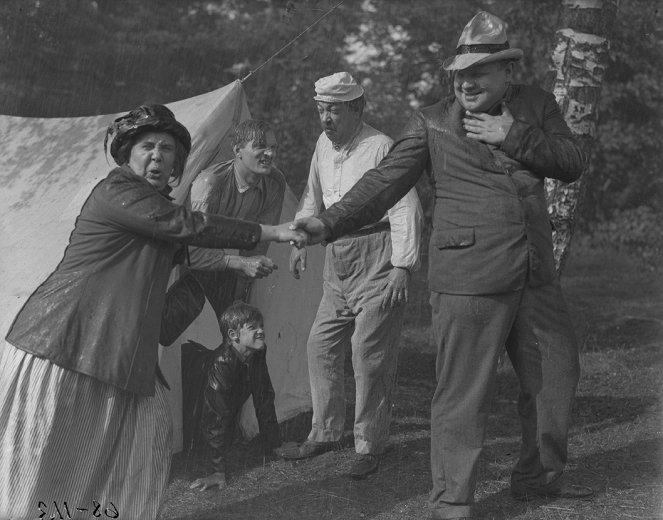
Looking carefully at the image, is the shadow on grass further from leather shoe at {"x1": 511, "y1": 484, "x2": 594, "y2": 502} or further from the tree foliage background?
the tree foliage background

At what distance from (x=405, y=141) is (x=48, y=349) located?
5.72ft

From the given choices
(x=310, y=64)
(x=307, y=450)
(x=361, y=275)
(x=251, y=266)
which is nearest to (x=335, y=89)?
(x=361, y=275)

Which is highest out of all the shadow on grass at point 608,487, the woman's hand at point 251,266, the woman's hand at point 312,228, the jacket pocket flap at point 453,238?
the woman's hand at point 312,228

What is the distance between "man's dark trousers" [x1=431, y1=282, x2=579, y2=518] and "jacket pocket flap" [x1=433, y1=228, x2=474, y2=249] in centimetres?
22

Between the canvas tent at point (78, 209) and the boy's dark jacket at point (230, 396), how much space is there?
23cm

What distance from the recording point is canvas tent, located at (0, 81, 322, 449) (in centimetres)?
537

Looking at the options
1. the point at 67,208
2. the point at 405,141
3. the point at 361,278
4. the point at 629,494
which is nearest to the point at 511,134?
the point at 405,141

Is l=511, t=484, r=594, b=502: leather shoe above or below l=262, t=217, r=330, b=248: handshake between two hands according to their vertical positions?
below

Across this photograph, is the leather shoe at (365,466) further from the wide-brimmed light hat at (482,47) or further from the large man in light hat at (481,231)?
the wide-brimmed light hat at (482,47)

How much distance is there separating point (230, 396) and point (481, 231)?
1758mm

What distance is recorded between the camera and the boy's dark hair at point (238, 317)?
538cm

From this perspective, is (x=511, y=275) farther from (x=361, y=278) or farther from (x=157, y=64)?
(x=157, y=64)

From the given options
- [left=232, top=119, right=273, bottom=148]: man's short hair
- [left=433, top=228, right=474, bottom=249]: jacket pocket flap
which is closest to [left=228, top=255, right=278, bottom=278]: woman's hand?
[left=433, top=228, right=474, bottom=249]: jacket pocket flap

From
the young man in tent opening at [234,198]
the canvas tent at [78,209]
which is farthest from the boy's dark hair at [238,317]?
the canvas tent at [78,209]
